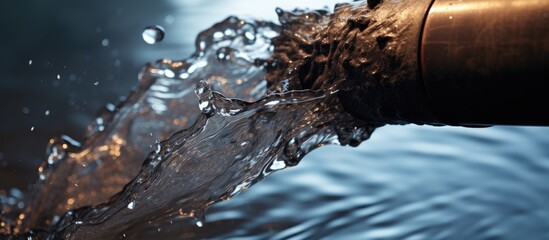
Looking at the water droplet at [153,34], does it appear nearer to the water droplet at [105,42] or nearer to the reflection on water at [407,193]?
the water droplet at [105,42]

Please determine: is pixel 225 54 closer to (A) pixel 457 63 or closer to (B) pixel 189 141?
(B) pixel 189 141

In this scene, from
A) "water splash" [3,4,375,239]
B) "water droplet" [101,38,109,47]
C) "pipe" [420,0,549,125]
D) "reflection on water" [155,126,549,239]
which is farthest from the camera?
"water droplet" [101,38,109,47]

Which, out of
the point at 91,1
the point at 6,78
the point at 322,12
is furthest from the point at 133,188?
the point at 91,1

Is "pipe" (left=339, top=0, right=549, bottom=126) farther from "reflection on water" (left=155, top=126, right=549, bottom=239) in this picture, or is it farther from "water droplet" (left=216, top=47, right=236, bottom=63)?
"water droplet" (left=216, top=47, right=236, bottom=63)

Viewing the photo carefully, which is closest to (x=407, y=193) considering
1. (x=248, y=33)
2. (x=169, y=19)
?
(x=248, y=33)

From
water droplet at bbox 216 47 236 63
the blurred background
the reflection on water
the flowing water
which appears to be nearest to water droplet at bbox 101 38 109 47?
the blurred background

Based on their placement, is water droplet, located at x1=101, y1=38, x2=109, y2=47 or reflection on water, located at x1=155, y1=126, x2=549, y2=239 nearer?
reflection on water, located at x1=155, y1=126, x2=549, y2=239

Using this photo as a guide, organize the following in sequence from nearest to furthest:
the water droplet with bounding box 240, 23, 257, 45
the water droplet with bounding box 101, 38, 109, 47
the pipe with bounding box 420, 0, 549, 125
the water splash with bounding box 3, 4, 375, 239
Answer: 1. the pipe with bounding box 420, 0, 549, 125
2. the water splash with bounding box 3, 4, 375, 239
3. the water droplet with bounding box 240, 23, 257, 45
4. the water droplet with bounding box 101, 38, 109, 47
